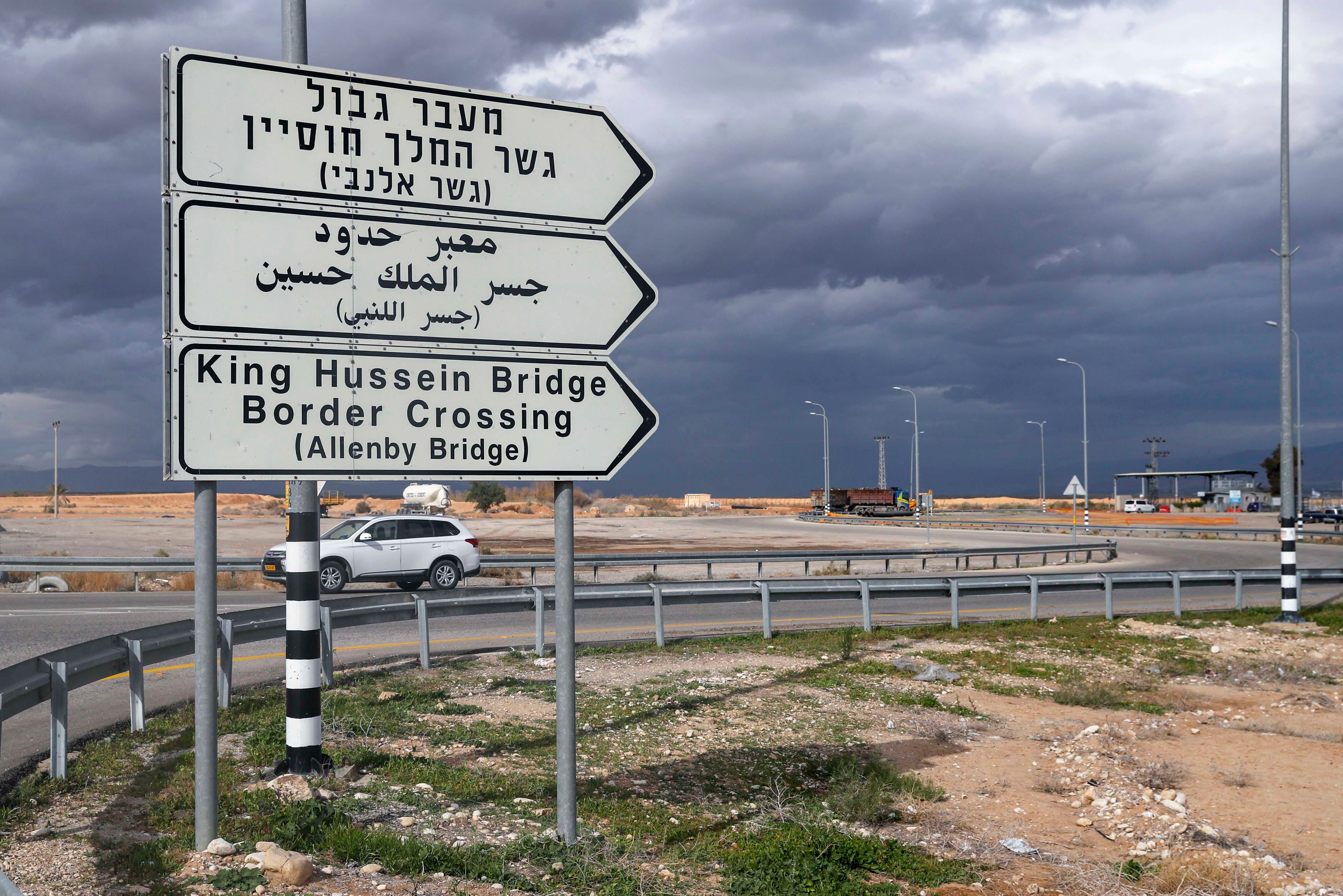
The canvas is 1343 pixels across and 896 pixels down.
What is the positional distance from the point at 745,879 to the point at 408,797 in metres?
2.37

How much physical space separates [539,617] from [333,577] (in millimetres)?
10276

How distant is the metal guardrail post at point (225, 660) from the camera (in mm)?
9219

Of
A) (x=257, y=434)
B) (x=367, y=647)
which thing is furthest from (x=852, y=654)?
(x=257, y=434)

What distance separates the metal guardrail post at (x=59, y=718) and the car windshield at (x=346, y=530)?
1490cm

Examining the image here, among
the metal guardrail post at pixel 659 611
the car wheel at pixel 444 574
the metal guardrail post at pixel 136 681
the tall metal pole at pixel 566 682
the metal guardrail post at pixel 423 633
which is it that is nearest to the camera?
the tall metal pole at pixel 566 682

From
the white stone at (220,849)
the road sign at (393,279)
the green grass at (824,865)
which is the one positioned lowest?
the green grass at (824,865)

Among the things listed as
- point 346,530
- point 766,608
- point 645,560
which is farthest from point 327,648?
point 645,560

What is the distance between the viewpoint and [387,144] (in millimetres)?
5652

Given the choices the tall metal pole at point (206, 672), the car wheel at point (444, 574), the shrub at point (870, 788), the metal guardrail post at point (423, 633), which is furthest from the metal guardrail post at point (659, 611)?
the car wheel at point (444, 574)

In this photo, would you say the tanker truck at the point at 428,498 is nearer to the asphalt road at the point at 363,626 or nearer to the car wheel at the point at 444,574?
the car wheel at the point at 444,574

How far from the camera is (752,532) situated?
59906 millimetres

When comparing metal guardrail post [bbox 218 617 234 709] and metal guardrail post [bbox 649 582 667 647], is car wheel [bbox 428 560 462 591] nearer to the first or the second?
metal guardrail post [bbox 649 582 667 647]

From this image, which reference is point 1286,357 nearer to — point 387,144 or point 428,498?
point 387,144

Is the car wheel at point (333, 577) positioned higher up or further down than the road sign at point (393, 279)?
further down
